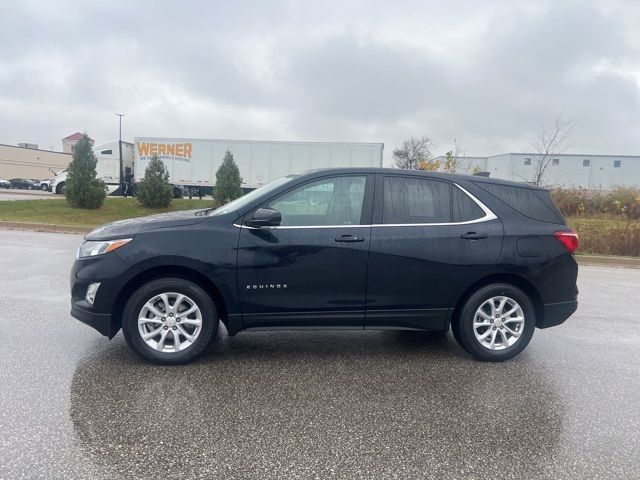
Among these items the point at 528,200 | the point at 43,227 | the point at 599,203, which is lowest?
the point at 43,227

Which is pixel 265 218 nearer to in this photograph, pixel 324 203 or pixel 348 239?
pixel 324 203

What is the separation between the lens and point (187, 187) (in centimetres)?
2927

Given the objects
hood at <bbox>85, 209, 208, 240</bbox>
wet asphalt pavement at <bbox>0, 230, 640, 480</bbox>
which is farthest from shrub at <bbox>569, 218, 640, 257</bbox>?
hood at <bbox>85, 209, 208, 240</bbox>

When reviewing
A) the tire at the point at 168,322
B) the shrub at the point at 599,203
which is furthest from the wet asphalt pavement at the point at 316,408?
the shrub at the point at 599,203

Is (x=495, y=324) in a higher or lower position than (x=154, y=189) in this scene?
lower

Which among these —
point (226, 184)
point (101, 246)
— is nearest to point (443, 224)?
point (101, 246)

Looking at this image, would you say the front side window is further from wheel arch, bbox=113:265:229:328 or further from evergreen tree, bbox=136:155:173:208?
evergreen tree, bbox=136:155:173:208

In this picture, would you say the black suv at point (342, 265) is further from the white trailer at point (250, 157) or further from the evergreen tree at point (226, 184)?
the white trailer at point (250, 157)

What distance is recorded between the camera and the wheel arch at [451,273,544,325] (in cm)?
455

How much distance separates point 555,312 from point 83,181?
17507mm

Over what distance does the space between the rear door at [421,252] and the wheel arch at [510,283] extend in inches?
4.9

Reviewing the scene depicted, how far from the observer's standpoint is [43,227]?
48.1ft

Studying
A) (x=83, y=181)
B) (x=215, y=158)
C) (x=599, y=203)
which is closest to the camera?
(x=83, y=181)

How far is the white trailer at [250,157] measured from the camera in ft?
84.4
